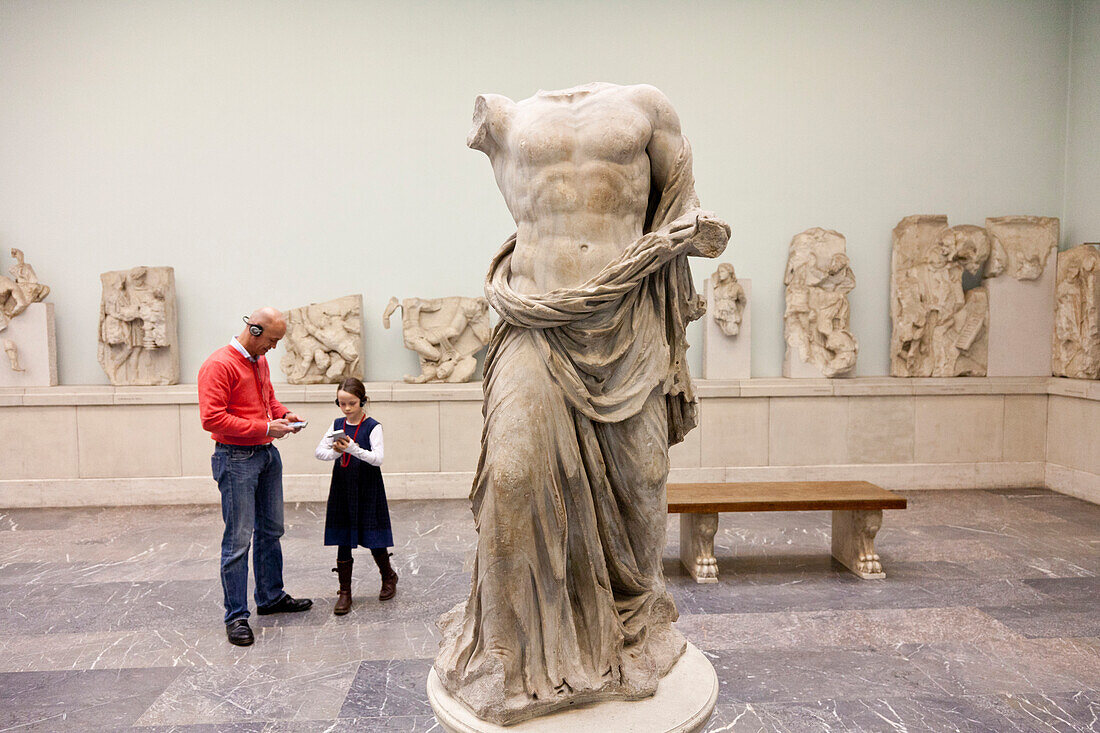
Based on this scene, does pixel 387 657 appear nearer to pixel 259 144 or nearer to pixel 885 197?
pixel 259 144

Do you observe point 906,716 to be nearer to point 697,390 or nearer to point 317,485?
point 697,390

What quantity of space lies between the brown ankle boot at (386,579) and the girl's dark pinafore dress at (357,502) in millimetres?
181

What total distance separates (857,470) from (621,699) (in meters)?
5.93

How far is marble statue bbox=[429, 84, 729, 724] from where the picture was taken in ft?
8.16

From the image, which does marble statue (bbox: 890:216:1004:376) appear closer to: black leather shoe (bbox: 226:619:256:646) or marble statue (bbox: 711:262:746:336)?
marble statue (bbox: 711:262:746:336)

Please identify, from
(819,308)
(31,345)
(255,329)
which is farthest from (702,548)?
(31,345)

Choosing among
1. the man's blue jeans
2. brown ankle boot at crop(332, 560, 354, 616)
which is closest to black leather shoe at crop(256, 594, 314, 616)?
brown ankle boot at crop(332, 560, 354, 616)

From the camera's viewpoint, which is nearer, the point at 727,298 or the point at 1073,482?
the point at 1073,482

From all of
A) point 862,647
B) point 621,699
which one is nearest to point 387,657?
point 621,699

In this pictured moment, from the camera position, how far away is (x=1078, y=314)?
25.2 ft

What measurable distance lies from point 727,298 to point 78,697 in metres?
5.94

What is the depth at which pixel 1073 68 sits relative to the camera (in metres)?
8.29

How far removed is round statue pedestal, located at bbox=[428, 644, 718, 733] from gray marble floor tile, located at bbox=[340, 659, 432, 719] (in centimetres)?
133

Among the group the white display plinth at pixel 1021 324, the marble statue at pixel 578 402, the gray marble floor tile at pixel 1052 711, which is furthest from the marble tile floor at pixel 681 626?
the white display plinth at pixel 1021 324
